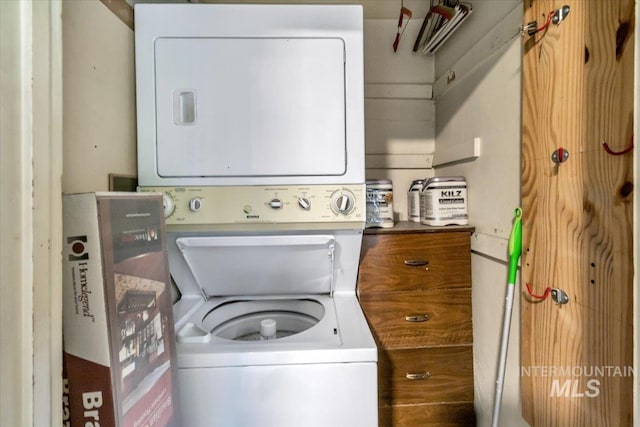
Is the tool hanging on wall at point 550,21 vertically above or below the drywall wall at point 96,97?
above

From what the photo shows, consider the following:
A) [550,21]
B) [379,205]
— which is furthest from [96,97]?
[550,21]

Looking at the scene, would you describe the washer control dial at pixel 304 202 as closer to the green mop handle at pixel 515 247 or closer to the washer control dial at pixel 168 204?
the washer control dial at pixel 168 204

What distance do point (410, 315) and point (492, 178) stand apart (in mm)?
815

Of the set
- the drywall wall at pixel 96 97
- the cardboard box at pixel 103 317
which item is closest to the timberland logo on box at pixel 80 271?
the cardboard box at pixel 103 317

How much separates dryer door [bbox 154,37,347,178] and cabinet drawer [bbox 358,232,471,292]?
0.69 m

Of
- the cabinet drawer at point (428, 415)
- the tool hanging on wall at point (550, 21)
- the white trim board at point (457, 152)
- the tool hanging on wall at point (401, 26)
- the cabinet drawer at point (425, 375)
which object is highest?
the tool hanging on wall at point (401, 26)

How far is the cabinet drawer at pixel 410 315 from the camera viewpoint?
5.52 ft

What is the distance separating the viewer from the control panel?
4.13ft

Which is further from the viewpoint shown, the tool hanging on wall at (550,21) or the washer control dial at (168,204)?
the washer control dial at (168,204)

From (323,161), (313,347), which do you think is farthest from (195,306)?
(323,161)

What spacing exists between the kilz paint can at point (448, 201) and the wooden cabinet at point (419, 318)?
0.08 metres

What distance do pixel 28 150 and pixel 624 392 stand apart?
1633mm

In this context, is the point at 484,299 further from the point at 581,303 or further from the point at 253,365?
the point at 253,365

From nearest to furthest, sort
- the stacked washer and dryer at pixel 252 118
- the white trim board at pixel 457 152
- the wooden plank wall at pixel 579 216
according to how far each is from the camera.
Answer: the wooden plank wall at pixel 579 216 < the stacked washer and dryer at pixel 252 118 < the white trim board at pixel 457 152
